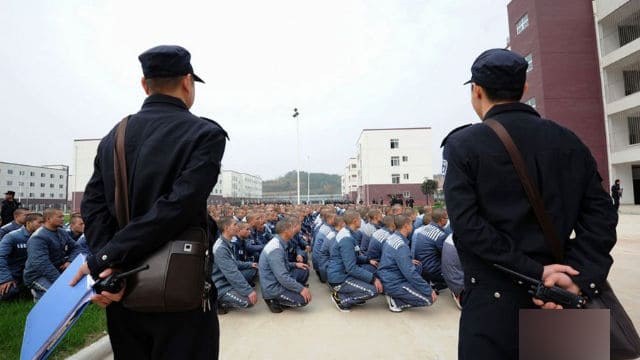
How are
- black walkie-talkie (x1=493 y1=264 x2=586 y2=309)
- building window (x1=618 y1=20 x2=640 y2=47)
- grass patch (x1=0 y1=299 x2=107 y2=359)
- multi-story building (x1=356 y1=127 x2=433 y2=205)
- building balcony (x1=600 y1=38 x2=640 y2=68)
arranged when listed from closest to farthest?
1. black walkie-talkie (x1=493 y1=264 x2=586 y2=309)
2. grass patch (x1=0 y1=299 x2=107 y2=359)
3. building balcony (x1=600 y1=38 x2=640 y2=68)
4. building window (x1=618 y1=20 x2=640 y2=47)
5. multi-story building (x1=356 y1=127 x2=433 y2=205)

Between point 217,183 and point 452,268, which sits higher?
point 217,183

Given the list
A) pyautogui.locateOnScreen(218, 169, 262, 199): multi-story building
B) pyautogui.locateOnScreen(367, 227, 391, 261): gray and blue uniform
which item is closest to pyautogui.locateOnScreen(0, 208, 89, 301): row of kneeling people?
pyautogui.locateOnScreen(367, 227, 391, 261): gray and blue uniform

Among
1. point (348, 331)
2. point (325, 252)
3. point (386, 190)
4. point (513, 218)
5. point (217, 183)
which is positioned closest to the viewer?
point (513, 218)

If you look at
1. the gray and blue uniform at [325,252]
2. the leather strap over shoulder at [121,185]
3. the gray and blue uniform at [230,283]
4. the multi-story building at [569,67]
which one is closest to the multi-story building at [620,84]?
the multi-story building at [569,67]

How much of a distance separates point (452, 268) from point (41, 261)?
6198mm

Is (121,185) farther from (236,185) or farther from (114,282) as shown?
(236,185)

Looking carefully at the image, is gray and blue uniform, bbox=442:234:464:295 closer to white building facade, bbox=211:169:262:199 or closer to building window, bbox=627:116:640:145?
building window, bbox=627:116:640:145

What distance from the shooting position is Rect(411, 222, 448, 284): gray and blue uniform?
5934 mm

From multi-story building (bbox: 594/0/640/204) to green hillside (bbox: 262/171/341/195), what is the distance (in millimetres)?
118805

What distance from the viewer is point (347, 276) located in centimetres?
550

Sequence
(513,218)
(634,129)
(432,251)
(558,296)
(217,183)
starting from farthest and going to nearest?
(634,129), (432,251), (217,183), (513,218), (558,296)

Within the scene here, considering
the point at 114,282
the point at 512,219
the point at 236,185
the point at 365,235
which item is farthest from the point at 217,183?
the point at 236,185

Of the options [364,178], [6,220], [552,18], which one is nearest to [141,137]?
[6,220]

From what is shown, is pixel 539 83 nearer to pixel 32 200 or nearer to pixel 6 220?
pixel 6 220
